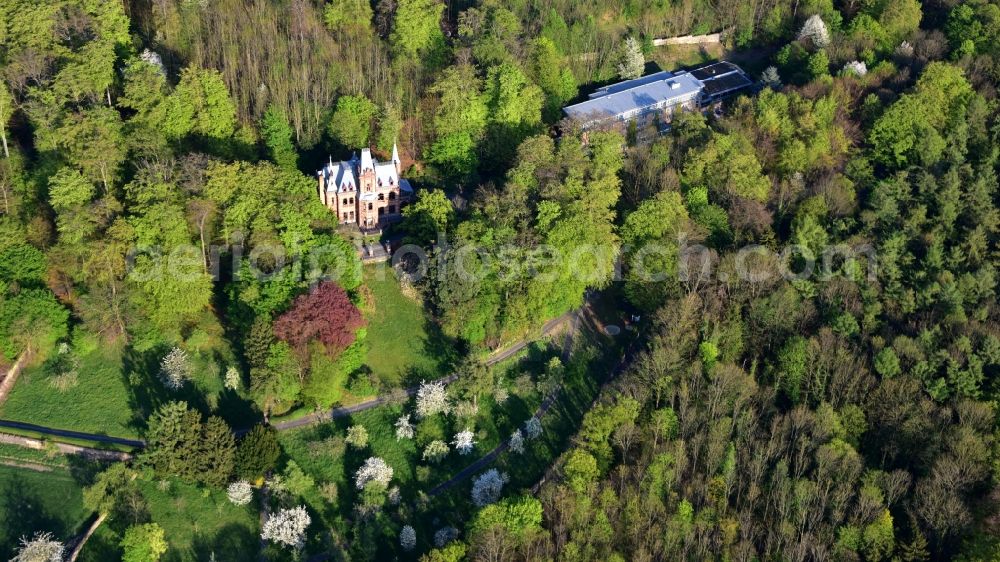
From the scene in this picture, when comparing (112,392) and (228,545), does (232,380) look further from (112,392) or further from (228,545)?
(228,545)

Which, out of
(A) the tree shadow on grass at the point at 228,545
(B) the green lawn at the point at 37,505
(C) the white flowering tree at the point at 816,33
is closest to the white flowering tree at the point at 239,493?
(A) the tree shadow on grass at the point at 228,545

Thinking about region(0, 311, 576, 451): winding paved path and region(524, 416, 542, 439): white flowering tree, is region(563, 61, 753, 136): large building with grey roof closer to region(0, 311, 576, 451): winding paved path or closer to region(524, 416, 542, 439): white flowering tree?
region(0, 311, 576, 451): winding paved path

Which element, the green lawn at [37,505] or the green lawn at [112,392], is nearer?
the green lawn at [37,505]

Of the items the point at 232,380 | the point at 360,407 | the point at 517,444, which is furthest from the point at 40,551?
the point at 517,444

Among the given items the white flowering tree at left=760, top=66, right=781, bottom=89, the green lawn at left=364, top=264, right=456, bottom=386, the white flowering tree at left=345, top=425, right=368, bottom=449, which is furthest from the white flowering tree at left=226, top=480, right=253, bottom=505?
the white flowering tree at left=760, top=66, right=781, bottom=89

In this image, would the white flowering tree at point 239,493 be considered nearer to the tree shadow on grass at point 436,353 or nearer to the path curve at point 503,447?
the path curve at point 503,447

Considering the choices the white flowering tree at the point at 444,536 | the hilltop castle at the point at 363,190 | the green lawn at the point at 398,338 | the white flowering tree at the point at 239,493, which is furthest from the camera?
the hilltop castle at the point at 363,190

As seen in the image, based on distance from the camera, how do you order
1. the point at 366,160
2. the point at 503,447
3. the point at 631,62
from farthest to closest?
the point at 631,62 < the point at 366,160 < the point at 503,447
